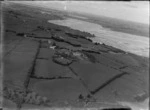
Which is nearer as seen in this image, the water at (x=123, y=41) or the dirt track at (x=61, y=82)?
the dirt track at (x=61, y=82)

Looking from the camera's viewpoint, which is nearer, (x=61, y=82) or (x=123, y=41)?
(x=61, y=82)

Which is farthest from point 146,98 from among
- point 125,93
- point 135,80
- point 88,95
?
point 88,95

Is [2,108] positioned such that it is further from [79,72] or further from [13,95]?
[79,72]

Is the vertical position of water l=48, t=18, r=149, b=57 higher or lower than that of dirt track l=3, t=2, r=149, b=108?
lower

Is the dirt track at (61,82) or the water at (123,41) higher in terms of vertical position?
the dirt track at (61,82)

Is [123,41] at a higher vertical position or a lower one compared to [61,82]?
lower

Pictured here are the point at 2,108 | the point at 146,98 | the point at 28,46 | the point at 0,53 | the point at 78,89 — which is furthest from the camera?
the point at 28,46

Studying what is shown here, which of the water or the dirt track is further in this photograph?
the water

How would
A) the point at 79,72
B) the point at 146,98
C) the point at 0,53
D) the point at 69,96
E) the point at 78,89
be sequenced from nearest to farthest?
the point at 69,96 < the point at 78,89 < the point at 146,98 < the point at 79,72 < the point at 0,53

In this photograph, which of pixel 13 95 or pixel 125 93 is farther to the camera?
pixel 125 93

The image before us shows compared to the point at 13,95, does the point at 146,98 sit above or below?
below
